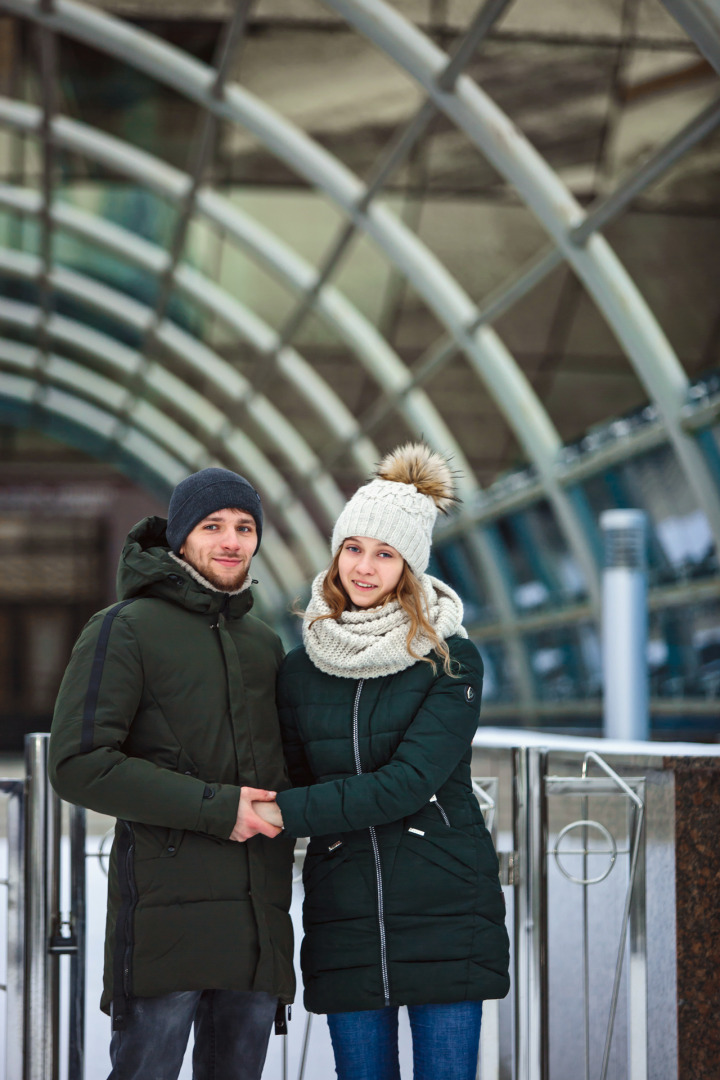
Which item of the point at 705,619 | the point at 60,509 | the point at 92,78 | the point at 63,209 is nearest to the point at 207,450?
the point at 60,509

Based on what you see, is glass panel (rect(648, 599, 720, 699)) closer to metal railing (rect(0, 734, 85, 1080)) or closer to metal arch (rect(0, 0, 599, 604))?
metal arch (rect(0, 0, 599, 604))

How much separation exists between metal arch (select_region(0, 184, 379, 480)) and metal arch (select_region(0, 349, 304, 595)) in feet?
17.4

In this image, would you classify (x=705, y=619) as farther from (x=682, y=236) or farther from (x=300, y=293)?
(x=300, y=293)

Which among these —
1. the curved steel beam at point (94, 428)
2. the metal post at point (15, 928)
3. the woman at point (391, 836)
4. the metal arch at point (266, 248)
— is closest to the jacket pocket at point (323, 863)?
the woman at point (391, 836)

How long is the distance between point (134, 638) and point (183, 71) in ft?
31.4

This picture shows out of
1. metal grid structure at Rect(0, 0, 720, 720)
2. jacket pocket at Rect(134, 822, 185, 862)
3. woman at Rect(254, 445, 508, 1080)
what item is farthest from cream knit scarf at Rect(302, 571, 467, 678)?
metal grid structure at Rect(0, 0, 720, 720)

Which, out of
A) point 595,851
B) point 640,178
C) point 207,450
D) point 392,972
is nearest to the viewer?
point 392,972

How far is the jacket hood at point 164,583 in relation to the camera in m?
3.18

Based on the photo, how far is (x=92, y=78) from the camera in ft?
48.3

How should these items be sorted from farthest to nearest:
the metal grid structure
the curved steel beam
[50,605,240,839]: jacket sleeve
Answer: the curved steel beam < the metal grid structure < [50,605,240,839]: jacket sleeve

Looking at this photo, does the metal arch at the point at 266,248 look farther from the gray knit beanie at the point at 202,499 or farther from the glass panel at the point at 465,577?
the gray knit beanie at the point at 202,499

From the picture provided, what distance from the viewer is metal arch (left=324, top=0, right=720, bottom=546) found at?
9695mm

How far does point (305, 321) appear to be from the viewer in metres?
16.2

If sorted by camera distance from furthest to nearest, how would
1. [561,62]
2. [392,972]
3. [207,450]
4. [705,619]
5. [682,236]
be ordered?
[207,450] < [561,62] < [682,236] < [705,619] < [392,972]
